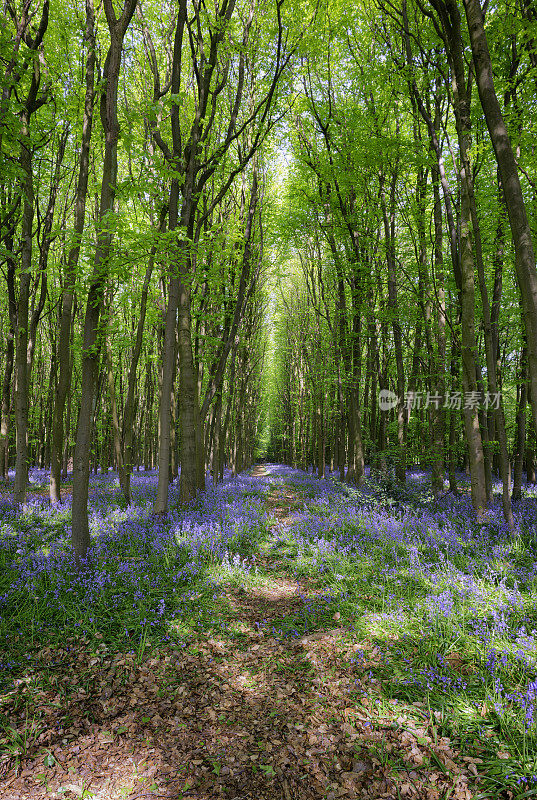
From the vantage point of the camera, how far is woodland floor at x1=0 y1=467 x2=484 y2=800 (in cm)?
262

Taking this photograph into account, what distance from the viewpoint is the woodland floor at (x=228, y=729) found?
2617 millimetres

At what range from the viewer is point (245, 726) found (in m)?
3.25

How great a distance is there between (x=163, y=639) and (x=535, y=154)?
10750 mm

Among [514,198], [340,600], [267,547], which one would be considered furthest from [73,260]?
[267,547]

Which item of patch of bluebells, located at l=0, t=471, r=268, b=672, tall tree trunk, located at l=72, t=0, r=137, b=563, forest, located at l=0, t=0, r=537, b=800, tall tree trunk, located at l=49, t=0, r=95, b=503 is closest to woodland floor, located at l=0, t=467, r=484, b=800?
forest, located at l=0, t=0, r=537, b=800

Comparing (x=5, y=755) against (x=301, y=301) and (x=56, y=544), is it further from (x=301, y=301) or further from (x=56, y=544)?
(x=301, y=301)

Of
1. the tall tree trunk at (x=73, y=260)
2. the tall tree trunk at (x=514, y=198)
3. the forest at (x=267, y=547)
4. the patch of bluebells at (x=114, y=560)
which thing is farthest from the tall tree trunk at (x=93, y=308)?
the tall tree trunk at (x=514, y=198)

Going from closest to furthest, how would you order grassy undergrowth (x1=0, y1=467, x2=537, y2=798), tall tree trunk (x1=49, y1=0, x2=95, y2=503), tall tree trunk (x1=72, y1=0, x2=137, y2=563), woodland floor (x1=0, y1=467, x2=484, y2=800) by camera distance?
woodland floor (x1=0, y1=467, x2=484, y2=800) < grassy undergrowth (x1=0, y1=467, x2=537, y2=798) < tall tree trunk (x1=72, y1=0, x2=137, y2=563) < tall tree trunk (x1=49, y1=0, x2=95, y2=503)

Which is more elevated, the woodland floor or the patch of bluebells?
the patch of bluebells

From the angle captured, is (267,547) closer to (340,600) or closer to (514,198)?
(340,600)

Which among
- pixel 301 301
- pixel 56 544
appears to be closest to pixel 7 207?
pixel 56 544

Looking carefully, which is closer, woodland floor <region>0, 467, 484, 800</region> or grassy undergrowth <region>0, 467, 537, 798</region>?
woodland floor <region>0, 467, 484, 800</region>

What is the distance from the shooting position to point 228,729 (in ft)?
10.6

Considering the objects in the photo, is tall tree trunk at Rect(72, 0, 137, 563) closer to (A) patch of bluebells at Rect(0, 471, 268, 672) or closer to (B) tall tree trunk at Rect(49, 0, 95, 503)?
(B) tall tree trunk at Rect(49, 0, 95, 503)
